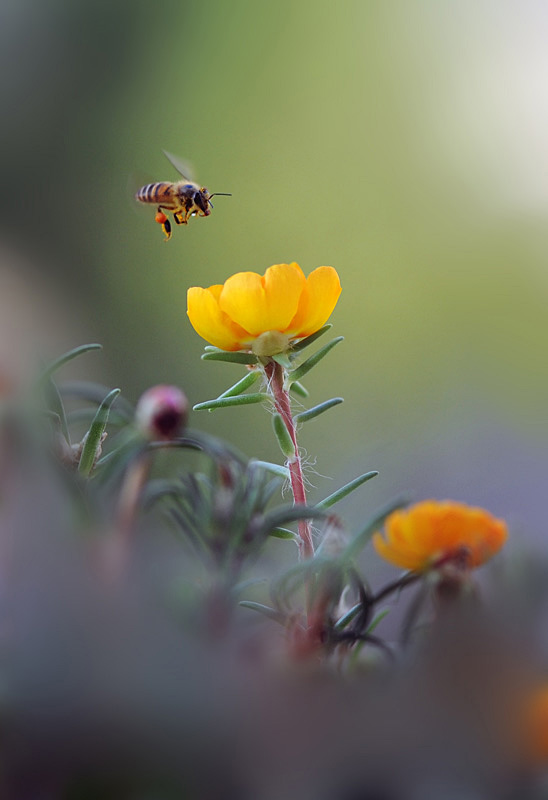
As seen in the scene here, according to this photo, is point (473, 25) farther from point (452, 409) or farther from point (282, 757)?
point (282, 757)

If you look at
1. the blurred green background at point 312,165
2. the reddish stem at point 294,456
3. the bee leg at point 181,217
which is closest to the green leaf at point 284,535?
the reddish stem at point 294,456

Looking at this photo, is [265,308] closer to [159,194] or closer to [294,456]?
[294,456]

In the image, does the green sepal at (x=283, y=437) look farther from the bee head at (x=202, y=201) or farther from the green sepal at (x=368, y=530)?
the bee head at (x=202, y=201)

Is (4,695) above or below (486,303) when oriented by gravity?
below

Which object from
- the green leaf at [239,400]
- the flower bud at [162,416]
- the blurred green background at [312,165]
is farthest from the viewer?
the blurred green background at [312,165]

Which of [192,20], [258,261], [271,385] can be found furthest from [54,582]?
[192,20]
